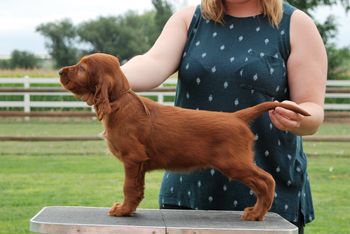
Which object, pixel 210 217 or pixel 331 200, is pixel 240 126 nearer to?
pixel 210 217

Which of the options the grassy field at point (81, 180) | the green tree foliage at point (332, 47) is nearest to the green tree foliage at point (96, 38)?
the green tree foliage at point (332, 47)

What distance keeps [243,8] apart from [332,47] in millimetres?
24908

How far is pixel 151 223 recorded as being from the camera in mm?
2666

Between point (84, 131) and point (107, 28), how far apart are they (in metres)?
20.7

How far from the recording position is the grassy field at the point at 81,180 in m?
8.69

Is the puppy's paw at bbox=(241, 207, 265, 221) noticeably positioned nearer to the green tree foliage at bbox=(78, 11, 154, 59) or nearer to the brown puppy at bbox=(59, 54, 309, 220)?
the brown puppy at bbox=(59, 54, 309, 220)

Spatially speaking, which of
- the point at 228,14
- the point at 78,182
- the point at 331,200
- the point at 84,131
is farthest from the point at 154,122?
the point at 84,131

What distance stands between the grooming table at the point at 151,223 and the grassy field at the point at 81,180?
3.36 metres

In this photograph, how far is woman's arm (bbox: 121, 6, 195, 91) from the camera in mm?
3230

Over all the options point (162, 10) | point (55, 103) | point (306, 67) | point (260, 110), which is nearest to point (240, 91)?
point (306, 67)

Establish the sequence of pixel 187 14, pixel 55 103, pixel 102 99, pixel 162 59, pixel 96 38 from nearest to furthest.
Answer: pixel 102 99
pixel 162 59
pixel 187 14
pixel 55 103
pixel 96 38

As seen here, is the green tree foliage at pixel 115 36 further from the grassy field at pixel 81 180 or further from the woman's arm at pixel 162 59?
the woman's arm at pixel 162 59

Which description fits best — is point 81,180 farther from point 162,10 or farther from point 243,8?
point 162,10

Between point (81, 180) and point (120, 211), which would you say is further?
point (81, 180)
